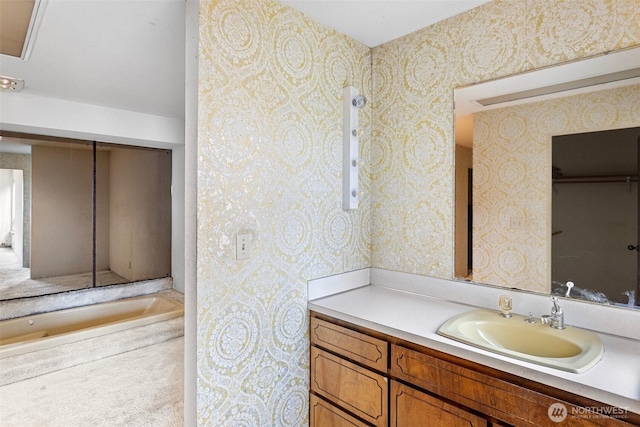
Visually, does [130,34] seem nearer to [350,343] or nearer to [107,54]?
[107,54]

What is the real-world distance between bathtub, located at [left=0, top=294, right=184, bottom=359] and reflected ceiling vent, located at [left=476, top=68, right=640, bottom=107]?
10.4 ft

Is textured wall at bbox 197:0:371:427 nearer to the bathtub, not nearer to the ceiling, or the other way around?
the ceiling

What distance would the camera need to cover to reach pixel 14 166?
10.2ft

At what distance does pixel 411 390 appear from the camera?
4.38ft

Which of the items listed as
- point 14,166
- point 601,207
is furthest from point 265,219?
point 14,166

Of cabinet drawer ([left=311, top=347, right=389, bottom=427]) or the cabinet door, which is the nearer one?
the cabinet door

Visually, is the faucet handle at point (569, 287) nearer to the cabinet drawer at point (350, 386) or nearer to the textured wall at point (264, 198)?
the cabinet drawer at point (350, 386)

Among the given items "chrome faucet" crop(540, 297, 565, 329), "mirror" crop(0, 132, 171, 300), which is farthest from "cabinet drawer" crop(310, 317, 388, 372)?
"mirror" crop(0, 132, 171, 300)

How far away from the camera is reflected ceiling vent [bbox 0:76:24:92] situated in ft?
7.85

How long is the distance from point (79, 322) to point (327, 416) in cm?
287

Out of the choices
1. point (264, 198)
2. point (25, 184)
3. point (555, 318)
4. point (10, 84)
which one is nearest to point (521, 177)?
point (555, 318)

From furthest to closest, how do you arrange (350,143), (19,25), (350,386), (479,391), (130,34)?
(350,143), (130,34), (19,25), (350,386), (479,391)

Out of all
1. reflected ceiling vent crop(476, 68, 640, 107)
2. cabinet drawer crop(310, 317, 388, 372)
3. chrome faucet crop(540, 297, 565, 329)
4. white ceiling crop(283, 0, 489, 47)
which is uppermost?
white ceiling crop(283, 0, 489, 47)

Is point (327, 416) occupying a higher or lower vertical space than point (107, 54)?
lower
